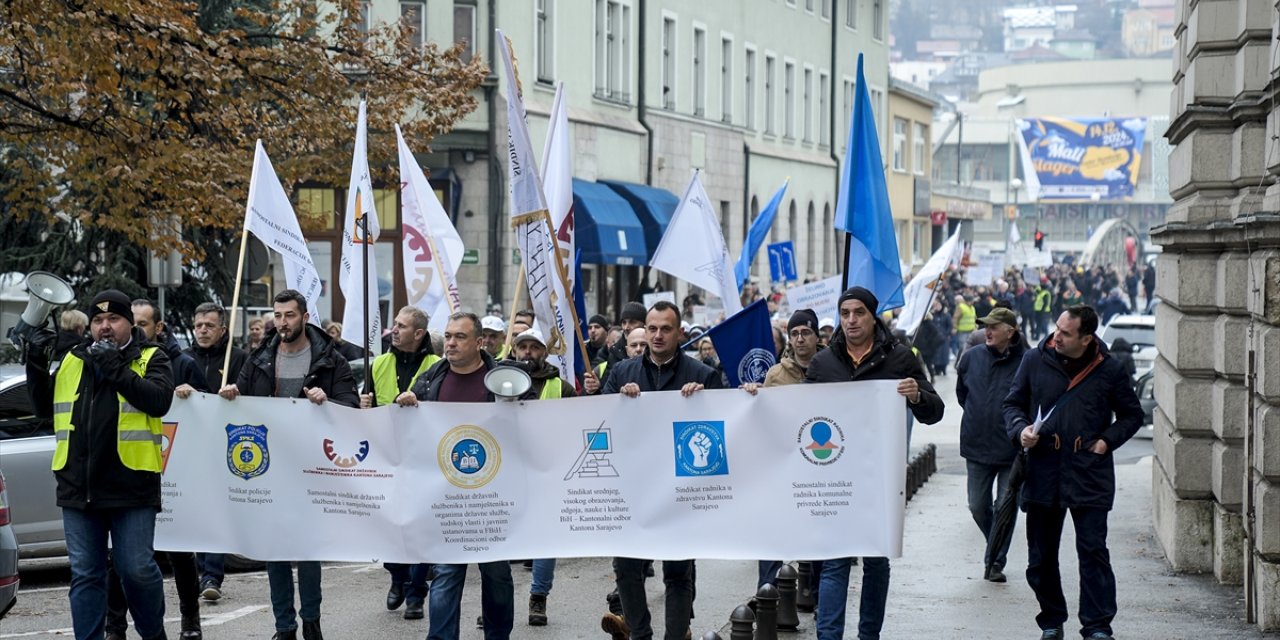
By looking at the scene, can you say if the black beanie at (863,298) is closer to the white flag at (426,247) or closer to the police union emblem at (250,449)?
the police union emblem at (250,449)

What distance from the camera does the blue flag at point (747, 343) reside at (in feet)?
39.4

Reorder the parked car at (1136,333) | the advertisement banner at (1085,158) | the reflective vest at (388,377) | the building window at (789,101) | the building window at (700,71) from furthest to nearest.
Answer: the advertisement banner at (1085,158) < the building window at (789,101) < the building window at (700,71) < the parked car at (1136,333) < the reflective vest at (388,377)

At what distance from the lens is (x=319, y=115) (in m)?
20.7

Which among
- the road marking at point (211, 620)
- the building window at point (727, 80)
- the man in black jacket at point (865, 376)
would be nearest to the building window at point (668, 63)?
the building window at point (727, 80)

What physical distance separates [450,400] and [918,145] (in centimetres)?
6190

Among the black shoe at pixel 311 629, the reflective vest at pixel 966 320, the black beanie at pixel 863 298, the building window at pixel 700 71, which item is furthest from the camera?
the building window at pixel 700 71

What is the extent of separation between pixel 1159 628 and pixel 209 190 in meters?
11.0

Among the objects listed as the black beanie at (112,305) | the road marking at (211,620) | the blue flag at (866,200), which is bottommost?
the road marking at (211,620)

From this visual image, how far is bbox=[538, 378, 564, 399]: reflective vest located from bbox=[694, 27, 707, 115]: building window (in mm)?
33852

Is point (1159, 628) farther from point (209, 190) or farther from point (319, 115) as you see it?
point (319, 115)

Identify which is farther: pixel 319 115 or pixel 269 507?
pixel 319 115

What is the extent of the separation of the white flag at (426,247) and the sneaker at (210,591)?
8.21ft

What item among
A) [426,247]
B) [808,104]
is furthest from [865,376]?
[808,104]

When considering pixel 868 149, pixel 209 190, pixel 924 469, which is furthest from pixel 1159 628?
pixel 209 190
